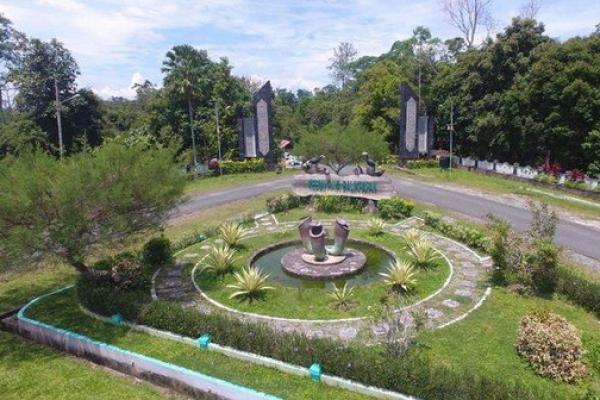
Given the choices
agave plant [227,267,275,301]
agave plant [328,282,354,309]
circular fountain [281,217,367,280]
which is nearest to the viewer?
agave plant [328,282,354,309]

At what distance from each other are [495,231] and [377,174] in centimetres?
1059

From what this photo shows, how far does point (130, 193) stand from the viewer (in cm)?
1338

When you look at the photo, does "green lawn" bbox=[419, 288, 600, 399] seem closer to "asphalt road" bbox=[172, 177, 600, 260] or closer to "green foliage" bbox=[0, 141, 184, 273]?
"asphalt road" bbox=[172, 177, 600, 260]

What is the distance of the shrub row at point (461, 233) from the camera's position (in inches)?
698

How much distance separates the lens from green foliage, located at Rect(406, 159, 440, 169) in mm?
42281

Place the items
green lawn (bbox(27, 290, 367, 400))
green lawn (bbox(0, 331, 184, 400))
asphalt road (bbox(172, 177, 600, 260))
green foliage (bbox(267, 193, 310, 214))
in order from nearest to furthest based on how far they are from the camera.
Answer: green lawn (bbox(27, 290, 367, 400)) → green lawn (bbox(0, 331, 184, 400)) → asphalt road (bbox(172, 177, 600, 260)) → green foliage (bbox(267, 193, 310, 214))

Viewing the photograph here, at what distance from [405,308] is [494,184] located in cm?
2484

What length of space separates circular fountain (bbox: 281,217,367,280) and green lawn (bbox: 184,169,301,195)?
730 inches

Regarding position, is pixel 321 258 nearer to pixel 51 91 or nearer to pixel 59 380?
pixel 59 380

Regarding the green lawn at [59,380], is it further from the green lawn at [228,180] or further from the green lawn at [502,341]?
the green lawn at [228,180]

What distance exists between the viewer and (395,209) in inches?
920

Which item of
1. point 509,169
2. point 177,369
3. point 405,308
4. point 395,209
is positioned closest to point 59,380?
point 177,369

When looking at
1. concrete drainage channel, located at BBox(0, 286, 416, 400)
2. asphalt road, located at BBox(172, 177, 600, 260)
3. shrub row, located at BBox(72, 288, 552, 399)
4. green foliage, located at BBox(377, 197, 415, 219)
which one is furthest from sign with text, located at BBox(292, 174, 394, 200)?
concrete drainage channel, located at BBox(0, 286, 416, 400)

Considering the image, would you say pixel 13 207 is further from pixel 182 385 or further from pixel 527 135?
pixel 527 135
